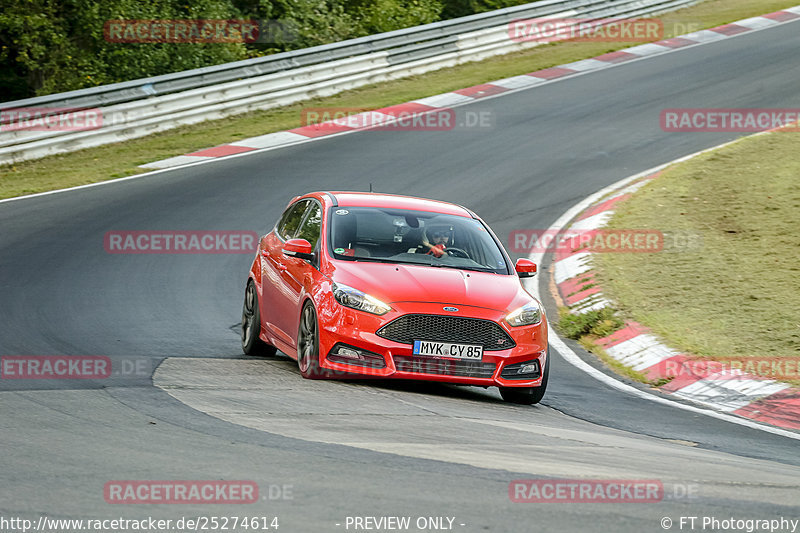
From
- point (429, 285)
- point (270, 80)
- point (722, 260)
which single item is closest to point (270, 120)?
point (270, 80)

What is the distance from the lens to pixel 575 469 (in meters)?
6.14

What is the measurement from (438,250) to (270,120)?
49.0ft

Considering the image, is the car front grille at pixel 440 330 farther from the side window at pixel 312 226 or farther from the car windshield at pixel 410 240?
the side window at pixel 312 226

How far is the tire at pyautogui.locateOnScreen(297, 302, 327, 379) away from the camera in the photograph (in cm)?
890

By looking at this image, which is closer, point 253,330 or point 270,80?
point 253,330

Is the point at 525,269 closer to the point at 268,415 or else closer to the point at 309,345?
the point at 309,345

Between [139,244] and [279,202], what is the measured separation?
299 cm

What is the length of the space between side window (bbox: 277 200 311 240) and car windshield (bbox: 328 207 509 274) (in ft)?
2.24

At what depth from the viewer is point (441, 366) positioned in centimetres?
873

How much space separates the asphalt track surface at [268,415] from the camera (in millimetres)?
5344

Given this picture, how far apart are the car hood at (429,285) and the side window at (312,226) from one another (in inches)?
29.6

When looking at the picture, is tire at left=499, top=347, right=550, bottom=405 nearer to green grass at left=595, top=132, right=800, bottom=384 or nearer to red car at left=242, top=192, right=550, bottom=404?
red car at left=242, top=192, right=550, bottom=404

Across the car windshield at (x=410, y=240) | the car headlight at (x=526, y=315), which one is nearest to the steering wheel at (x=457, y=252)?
the car windshield at (x=410, y=240)

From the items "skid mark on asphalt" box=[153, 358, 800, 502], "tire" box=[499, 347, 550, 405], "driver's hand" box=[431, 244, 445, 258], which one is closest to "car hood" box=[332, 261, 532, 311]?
"driver's hand" box=[431, 244, 445, 258]
